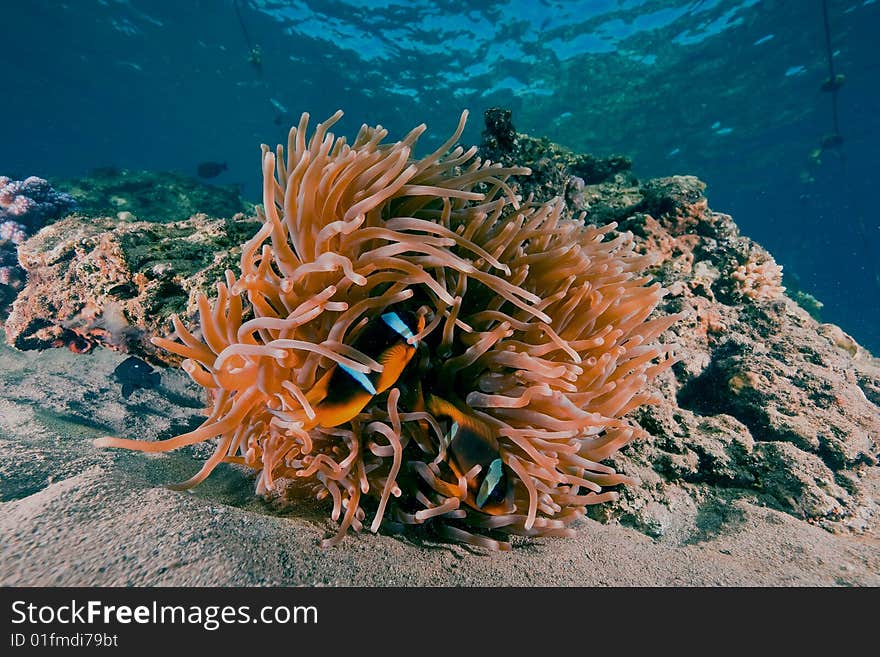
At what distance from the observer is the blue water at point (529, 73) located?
1966 centimetres

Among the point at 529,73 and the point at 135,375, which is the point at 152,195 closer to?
the point at 135,375

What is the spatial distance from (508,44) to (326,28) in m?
11.6

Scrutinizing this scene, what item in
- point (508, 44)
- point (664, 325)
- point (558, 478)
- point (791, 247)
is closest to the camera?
point (558, 478)

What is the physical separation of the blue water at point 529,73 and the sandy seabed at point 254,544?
47.8 ft

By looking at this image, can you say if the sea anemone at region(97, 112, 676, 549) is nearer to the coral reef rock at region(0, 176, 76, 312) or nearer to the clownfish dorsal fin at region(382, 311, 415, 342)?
the clownfish dorsal fin at region(382, 311, 415, 342)

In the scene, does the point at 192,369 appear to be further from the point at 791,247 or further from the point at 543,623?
the point at 791,247

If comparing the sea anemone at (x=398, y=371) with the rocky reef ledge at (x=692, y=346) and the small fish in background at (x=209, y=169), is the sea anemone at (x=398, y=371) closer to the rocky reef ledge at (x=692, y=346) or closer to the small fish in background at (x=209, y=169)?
the rocky reef ledge at (x=692, y=346)

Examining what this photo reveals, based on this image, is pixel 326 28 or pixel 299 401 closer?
pixel 299 401

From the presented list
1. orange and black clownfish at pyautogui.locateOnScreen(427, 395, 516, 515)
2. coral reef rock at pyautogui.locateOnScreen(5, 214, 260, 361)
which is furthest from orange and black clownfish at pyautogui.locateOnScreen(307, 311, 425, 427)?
coral reef rock at pyautogui.locateOnScreen(5, 214, 260, 361)

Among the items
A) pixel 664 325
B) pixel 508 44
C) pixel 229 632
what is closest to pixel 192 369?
pixel 229 632

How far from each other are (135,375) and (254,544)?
2714 millimetres

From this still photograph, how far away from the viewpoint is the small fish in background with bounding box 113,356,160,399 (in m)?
3.37

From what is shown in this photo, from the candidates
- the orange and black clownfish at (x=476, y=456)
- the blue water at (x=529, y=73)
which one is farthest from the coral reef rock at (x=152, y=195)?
the orange and black clownfish at (x=476, y=456)

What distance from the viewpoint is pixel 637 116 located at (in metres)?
26.3
